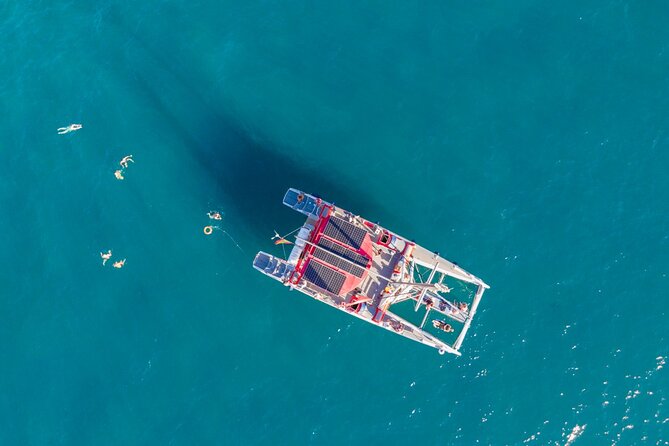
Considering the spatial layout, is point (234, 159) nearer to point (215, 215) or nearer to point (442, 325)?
point (215, 215)

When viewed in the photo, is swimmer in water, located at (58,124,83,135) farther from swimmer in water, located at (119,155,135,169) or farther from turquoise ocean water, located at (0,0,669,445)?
swimmer in water, located at (119,155,135,169)

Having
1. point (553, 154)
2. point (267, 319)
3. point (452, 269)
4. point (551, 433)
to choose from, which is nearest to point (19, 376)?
point (267, 319)

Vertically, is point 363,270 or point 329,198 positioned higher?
point 329,198

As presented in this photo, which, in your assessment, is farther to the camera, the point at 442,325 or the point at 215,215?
the point at 215,215

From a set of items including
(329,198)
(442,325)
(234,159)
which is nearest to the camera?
(442,325)

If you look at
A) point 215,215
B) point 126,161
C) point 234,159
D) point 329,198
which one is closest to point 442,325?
point 329,198

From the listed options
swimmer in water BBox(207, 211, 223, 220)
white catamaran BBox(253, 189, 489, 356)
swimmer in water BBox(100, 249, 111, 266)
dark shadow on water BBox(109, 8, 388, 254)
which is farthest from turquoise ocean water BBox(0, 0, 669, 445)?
white catamaran BBox(253, 189, 489, 356)
